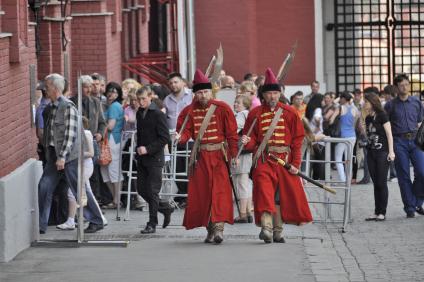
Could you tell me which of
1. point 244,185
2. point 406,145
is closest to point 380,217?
point 406,145

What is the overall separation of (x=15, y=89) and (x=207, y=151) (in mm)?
1999

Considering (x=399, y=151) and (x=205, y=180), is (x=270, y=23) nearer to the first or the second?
(x=399, y=151)

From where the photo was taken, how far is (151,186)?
1720cm

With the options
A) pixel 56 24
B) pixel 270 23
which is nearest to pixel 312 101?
pixel 56 24

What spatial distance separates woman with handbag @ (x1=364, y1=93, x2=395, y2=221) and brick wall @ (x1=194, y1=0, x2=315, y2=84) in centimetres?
1699

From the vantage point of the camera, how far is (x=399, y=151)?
64.8 ft

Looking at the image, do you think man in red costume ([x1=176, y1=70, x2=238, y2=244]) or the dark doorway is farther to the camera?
the dark doorway

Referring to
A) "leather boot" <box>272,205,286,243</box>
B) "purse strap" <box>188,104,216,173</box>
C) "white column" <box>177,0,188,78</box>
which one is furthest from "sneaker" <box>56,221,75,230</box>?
"white column" <box>177,0,188,78</box>

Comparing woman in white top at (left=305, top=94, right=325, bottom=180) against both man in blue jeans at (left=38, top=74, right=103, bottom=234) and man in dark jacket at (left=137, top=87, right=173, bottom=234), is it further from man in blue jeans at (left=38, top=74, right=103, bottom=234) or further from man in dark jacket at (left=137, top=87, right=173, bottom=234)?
man in blue jeans at (left=38, top=74, right=103, bottom=234)

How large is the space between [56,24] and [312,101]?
244 inches

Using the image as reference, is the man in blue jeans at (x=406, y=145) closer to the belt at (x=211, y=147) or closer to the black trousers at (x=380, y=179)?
the black trousers at (x=380, y=179)

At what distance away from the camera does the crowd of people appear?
16.2 metres

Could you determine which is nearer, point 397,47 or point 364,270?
point 364,270

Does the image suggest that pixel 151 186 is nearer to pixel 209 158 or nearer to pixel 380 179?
pixel 209 158
